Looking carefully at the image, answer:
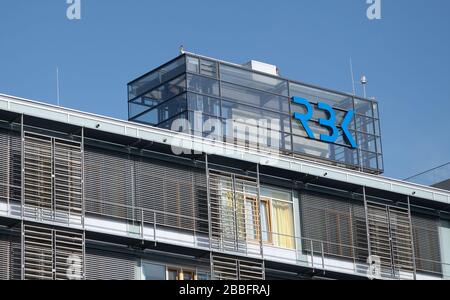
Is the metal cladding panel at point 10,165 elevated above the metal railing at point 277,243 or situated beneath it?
elevated above

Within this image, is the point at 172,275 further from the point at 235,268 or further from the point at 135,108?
the point at 135,108

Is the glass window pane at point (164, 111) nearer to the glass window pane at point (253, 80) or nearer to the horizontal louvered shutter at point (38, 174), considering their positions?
the glass window pane at point (253, 80)

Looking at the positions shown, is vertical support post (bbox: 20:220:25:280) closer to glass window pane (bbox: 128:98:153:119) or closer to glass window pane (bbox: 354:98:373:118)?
glass window pane (bbox: 128:98:153:119)

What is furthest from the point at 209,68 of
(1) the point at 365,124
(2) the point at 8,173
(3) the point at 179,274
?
(2) the point at 8,173

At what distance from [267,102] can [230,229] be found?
8.93 m

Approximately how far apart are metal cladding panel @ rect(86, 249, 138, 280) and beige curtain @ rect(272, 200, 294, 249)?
7283mm

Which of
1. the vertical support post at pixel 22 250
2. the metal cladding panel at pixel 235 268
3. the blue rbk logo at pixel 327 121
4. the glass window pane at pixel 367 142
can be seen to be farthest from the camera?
the glass window pane at pixel 367 142

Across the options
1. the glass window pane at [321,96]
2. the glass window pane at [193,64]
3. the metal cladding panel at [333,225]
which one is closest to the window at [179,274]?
the metal cladding panel at [333,225]

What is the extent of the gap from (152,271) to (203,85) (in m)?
11.1

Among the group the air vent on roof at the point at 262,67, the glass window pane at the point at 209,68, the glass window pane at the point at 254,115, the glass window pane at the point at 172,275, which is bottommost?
the glass window pane at the point at 172,275

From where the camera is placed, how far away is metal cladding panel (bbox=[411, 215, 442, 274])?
5153 centimetres

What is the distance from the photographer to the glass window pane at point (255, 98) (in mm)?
51241

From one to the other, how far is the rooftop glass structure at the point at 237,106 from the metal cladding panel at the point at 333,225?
3126mm

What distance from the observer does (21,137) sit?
4081 centimetres
